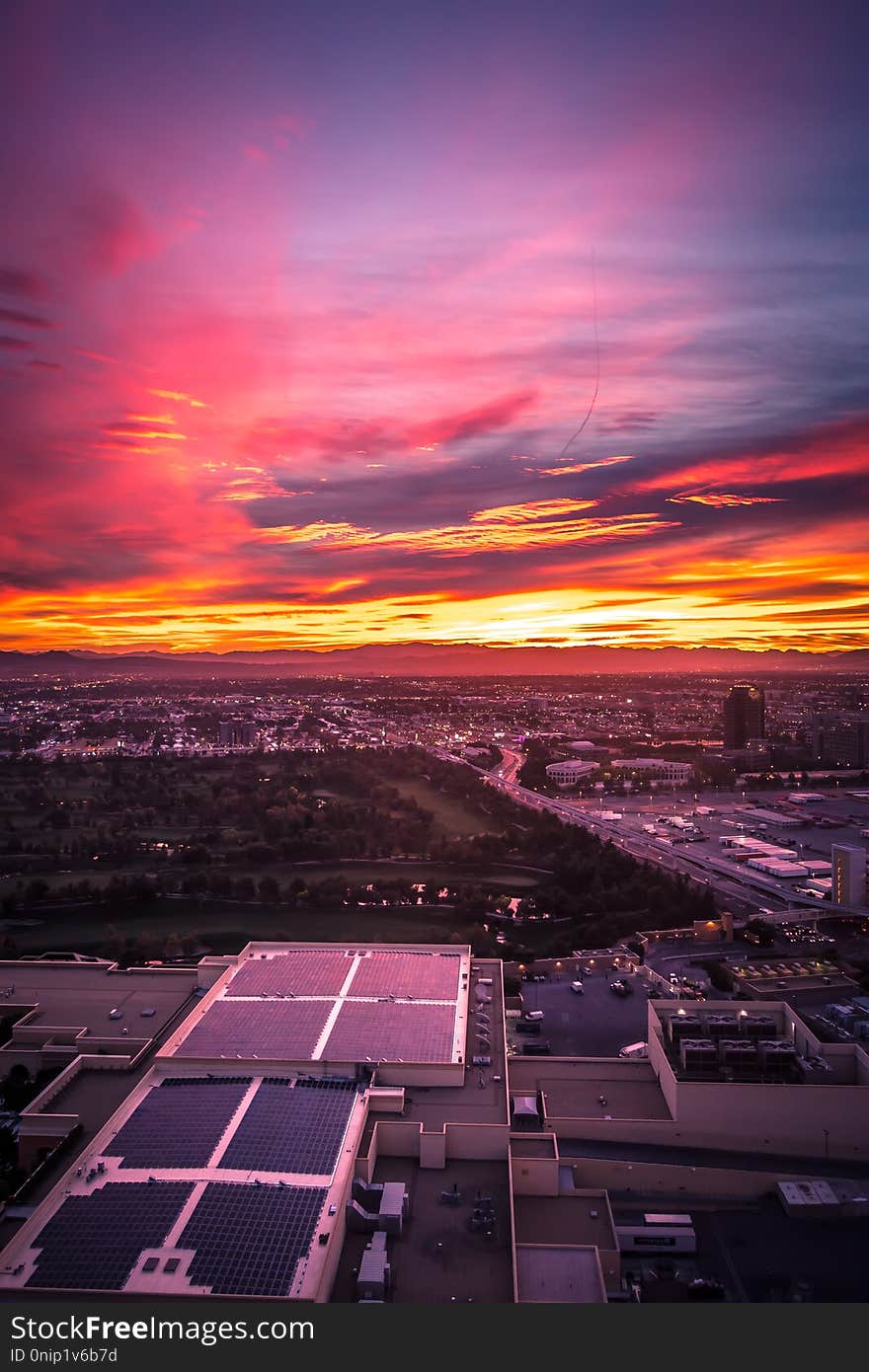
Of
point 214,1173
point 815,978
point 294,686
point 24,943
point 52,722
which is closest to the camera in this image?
point 214,1173

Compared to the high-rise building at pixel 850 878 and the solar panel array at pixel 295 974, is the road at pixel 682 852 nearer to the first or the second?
the high-rise building at pixel 850 878

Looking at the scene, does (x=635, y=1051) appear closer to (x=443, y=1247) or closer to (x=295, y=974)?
(x=295, y=974)

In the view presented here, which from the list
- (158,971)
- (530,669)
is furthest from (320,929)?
(530,669)

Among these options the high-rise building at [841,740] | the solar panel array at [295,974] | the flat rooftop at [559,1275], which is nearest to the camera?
the flat rooftop at [559,1275]

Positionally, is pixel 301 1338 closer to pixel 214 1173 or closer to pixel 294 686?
pixel 214 1173

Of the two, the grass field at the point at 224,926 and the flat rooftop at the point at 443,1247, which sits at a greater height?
the flat rooftop at the point at 443,1247

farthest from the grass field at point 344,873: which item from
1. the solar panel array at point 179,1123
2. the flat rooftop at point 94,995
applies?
the solar panel array at point 179,1123
